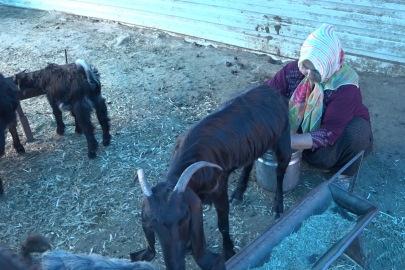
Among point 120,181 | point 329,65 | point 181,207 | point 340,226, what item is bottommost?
point 120,181

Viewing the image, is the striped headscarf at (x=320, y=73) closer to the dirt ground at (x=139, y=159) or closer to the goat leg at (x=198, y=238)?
the dirt ground at (x=139, y=159)

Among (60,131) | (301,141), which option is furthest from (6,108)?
(301,141)

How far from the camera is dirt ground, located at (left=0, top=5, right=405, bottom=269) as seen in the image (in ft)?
14.1

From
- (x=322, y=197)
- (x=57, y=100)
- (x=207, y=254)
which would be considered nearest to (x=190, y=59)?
(x=57, y=100)

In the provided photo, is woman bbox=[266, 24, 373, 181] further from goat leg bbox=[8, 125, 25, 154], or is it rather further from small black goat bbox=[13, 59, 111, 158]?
goat leg bbox=[8, 125, 25, 154]

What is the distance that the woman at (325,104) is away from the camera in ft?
13.4

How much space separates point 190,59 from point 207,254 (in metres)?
5.88

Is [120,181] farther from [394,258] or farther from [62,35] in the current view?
[62,35]

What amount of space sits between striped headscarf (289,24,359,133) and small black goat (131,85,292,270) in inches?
17.6

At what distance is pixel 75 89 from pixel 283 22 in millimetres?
4318

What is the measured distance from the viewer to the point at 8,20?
11766mm

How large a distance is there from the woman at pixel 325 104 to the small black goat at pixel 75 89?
7.72 feet

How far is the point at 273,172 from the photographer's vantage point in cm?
459

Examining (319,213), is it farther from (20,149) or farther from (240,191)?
(20,149)
